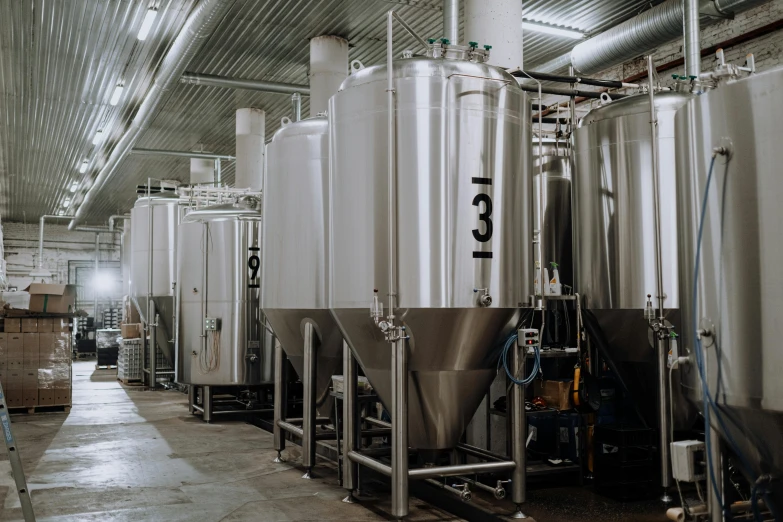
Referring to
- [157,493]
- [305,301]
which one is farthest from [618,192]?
[157,493]

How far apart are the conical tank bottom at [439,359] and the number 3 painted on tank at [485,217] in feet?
1.41

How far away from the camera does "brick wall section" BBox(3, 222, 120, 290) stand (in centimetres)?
2606

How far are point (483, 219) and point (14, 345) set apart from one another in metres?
7.27

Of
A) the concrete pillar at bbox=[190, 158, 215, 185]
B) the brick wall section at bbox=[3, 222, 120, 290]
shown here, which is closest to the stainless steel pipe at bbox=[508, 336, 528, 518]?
the concrete pillar at bbox=[190, 158, 215, 185]

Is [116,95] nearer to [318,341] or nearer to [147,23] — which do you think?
[147,23]

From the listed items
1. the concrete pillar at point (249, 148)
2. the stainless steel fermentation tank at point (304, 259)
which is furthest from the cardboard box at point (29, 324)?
the concrete pillar at point (249, 148)

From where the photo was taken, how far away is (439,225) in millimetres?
4223

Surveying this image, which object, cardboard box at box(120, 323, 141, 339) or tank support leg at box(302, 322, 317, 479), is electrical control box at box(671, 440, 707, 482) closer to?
tank support leg at box(302, 322, 317, 479)

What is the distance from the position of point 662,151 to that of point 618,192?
411mm

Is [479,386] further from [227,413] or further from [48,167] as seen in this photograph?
[48,167]

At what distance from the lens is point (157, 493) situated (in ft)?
17.4

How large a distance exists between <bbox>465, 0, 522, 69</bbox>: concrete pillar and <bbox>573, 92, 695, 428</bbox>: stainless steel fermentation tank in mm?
1152

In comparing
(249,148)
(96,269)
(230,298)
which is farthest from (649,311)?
(96,269)

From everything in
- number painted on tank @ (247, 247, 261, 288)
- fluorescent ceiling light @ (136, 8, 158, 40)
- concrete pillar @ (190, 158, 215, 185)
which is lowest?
number painted on tank @ (247, 247, 261, 288)
